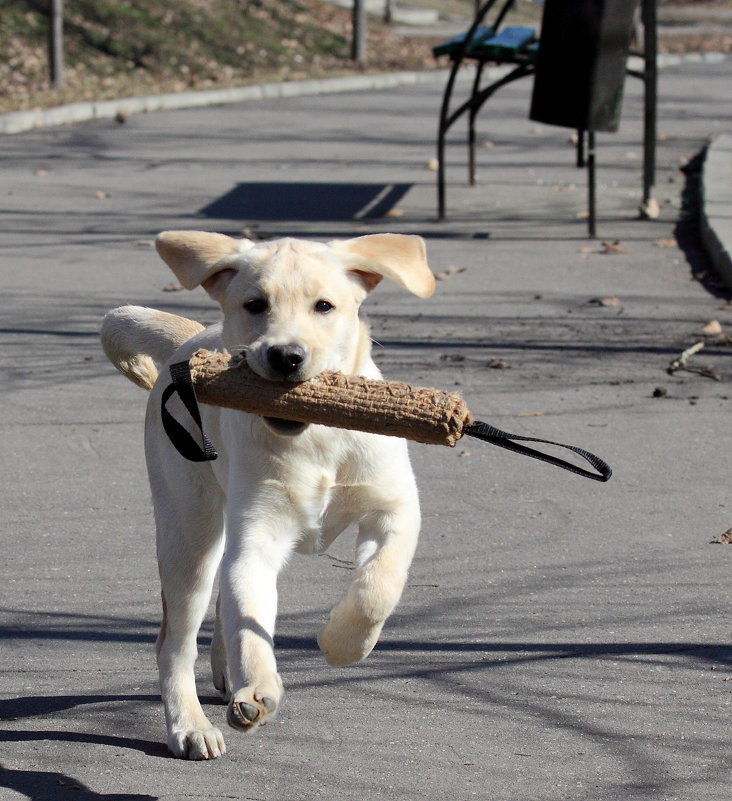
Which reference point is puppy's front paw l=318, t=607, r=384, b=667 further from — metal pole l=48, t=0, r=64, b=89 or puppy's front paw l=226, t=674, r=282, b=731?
metal pole l=48, t=0, r=64, b=89

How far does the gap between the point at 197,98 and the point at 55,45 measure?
1.97 metres

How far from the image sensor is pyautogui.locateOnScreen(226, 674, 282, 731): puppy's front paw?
303 cm

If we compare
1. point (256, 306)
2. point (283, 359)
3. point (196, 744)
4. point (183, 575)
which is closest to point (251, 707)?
point (196, 744)

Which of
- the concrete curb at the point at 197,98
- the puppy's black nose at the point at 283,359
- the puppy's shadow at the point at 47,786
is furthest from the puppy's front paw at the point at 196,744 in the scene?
the concrete curb at the point at 197,98

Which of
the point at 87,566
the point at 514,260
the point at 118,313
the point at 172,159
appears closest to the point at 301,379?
the point at 118,313

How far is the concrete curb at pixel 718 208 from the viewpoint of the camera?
9.43m

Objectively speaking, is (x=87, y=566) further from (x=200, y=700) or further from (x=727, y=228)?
(x=727, y=228)

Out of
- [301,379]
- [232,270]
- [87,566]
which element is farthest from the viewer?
[87,566]

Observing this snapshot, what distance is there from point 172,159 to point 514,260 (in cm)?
528

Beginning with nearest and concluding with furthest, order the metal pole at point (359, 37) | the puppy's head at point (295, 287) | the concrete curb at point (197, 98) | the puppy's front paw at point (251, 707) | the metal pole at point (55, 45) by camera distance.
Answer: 1. the puppy's front paw at point (251, 707)
2. the puppy's head at point (295, 287)
3. the concrete curb at point (197, 98)
4. the metal pole at point (55, 45)
5. the metal pole at point (359, 37)

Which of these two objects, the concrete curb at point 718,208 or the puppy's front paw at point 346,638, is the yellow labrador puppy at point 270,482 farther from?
the concrete curb at point 718,208

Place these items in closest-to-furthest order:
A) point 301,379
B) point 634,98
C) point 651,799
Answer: point 651,799
point 301,379
point 634,98

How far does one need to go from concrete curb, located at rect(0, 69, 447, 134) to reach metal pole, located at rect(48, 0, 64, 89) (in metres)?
1.33

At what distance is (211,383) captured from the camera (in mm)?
3529
